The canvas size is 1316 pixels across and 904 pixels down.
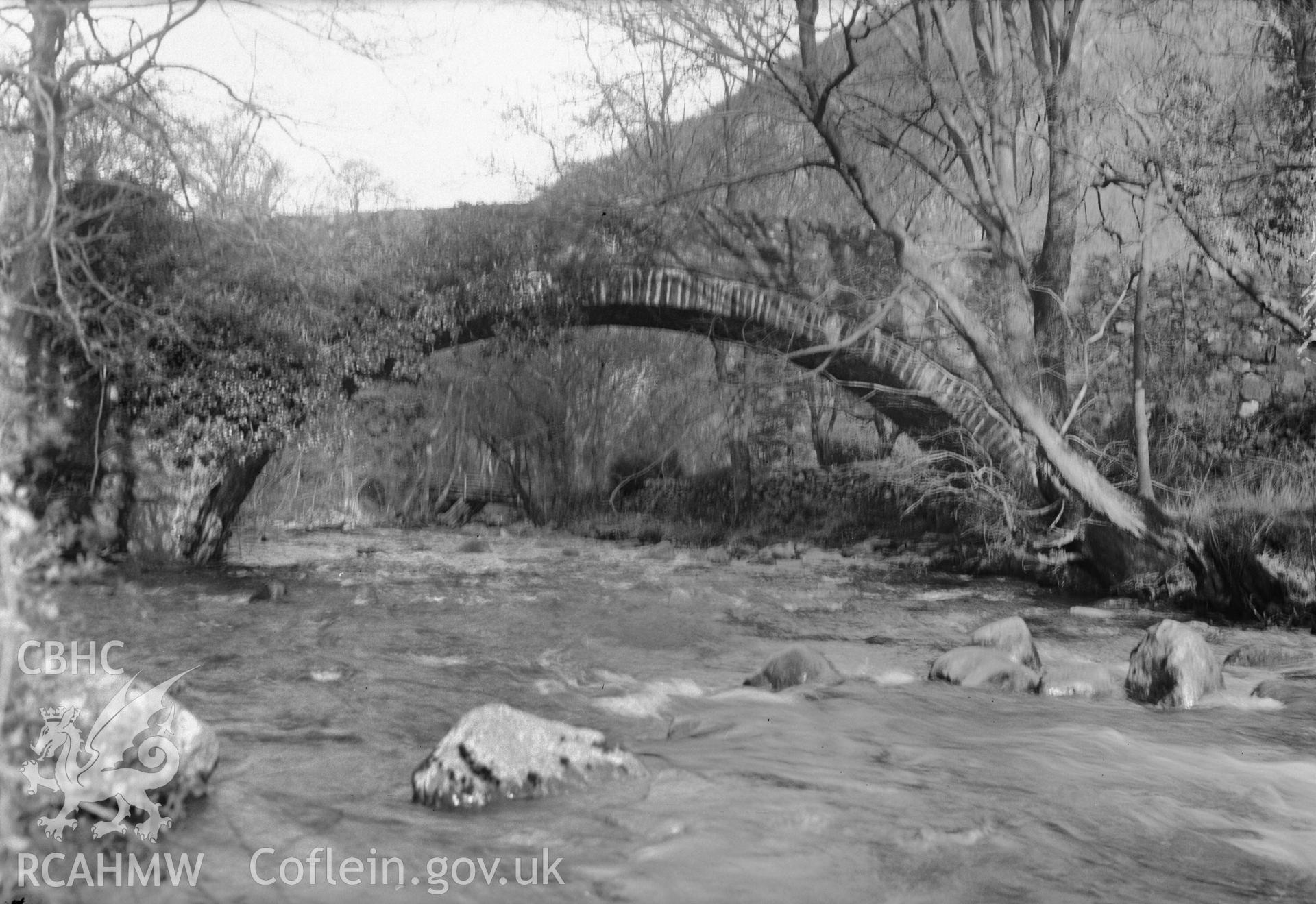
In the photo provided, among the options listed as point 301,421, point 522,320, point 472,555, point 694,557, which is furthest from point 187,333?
point 694,557

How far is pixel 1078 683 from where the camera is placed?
5895 mm

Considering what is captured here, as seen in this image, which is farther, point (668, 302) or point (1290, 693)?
point (668, 302)

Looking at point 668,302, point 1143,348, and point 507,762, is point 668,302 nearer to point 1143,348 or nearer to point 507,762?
point 1143,348

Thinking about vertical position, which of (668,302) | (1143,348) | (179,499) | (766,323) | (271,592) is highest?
(668,302)

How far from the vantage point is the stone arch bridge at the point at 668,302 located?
35.0 ft

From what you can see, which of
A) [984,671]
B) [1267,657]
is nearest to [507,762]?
[984,671]

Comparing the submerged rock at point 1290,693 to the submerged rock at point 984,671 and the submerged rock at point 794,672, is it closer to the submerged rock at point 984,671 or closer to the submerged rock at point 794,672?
the submerged rock at point 984,671

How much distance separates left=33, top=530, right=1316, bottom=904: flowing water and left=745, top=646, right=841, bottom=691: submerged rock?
0.47 feet

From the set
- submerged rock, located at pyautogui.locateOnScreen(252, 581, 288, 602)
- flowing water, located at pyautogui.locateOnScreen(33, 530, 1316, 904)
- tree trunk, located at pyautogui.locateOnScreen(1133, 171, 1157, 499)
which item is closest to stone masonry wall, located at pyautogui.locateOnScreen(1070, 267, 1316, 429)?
tree trunk, located at pyautogui.locateOnScreen(1133, 171, 1157, 499)

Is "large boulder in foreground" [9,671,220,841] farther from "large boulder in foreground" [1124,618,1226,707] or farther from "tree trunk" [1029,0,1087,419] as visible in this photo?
"tree trunk" [1029,0,1087,419]

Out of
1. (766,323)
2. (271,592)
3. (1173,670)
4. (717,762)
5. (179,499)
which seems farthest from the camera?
(766,323)

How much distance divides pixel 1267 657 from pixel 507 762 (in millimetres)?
5049

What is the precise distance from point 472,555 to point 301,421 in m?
3.48

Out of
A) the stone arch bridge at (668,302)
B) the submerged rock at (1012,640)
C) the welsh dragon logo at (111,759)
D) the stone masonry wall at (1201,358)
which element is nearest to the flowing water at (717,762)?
the welsh dragon logo at (111,759)
